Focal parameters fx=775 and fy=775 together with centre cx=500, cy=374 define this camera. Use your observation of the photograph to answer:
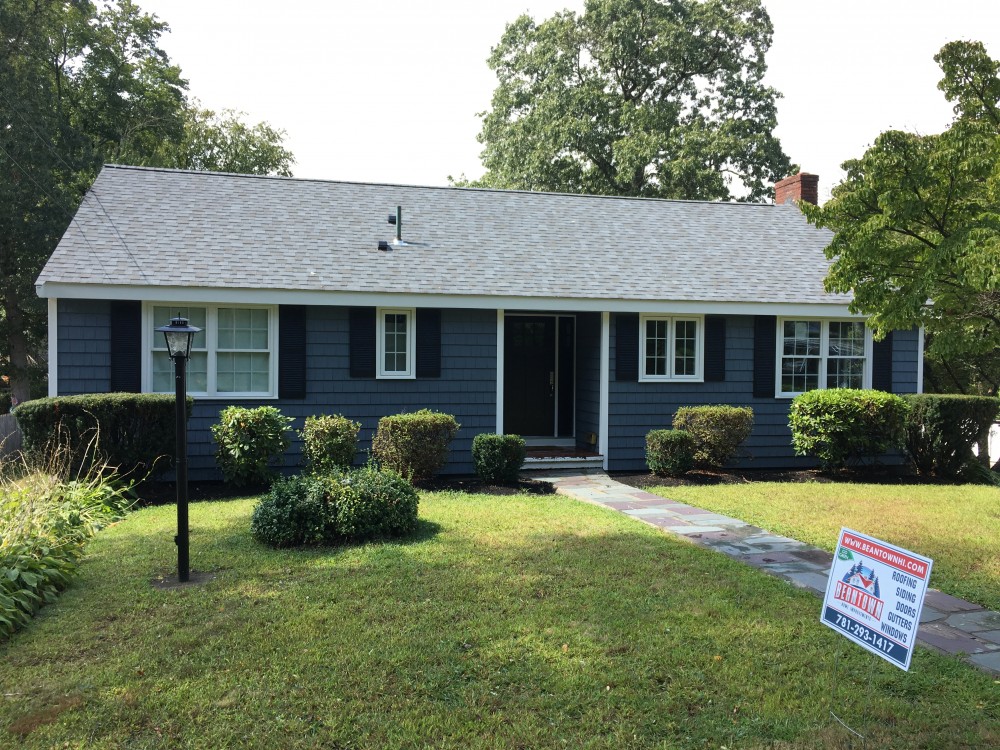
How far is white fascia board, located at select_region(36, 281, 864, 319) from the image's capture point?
33.1 ft

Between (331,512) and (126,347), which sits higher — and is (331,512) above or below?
below

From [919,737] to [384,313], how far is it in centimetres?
891

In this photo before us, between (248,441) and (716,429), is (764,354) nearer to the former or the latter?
(716,429)

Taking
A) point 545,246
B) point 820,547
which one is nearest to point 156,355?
point 545,246

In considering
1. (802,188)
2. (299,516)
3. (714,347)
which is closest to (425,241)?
(714,347)

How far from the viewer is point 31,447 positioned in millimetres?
8984

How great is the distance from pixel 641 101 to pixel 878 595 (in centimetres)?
2660

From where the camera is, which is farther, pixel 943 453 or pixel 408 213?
pixel 408 213

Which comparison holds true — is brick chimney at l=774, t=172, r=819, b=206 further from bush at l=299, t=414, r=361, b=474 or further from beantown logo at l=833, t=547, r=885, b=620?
beantown logo at l=833, t=547, r=885, b=620

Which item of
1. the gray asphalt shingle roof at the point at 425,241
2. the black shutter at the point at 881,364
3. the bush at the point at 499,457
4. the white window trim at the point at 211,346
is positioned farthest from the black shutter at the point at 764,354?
the white window trim at the point at 211,346

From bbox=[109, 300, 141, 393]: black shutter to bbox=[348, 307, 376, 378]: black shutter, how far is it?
9.24ft

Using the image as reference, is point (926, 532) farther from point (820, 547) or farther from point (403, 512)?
point (403, 512)

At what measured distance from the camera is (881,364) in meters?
12.8

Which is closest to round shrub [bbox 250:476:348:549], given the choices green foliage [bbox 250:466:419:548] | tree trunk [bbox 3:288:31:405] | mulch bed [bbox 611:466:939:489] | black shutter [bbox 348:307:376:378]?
green foliage [bbox 250:466:419:548]
